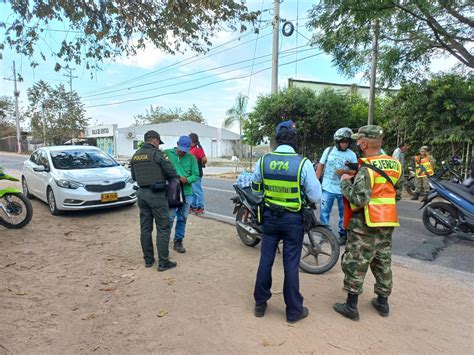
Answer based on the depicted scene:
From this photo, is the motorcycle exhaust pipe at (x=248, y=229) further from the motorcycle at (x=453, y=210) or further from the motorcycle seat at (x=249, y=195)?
the motorcycle at (x=453, y=210)

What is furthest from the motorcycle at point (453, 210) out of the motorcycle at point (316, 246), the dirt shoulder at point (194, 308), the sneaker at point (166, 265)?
the sneaker at point (166, 265)

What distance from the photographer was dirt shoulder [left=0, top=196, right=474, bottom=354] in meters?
2.87

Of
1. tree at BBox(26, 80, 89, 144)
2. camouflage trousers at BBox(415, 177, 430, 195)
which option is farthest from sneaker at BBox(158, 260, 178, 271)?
tree at BBox(26, 80, 89, 144)

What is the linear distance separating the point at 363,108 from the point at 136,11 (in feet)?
37.2

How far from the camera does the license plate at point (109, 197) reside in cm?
715

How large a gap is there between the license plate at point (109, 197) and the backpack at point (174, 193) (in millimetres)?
3089

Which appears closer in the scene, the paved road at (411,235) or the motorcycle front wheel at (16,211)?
the paved road at (411,235)

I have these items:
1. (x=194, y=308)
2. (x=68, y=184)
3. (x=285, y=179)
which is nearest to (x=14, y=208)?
(x=68, y=184)

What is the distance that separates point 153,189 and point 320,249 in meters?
2.24

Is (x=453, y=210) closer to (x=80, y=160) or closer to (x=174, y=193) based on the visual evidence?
(x=174, y=193)

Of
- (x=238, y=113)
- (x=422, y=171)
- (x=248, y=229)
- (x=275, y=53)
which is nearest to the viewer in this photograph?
(x=248, y=229)

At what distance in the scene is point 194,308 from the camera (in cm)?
345

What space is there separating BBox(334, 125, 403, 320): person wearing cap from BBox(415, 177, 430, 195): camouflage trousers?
26.8 ft

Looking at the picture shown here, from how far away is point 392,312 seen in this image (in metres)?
3.38
